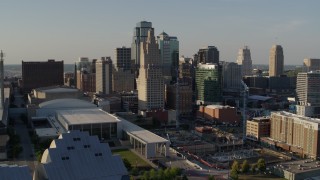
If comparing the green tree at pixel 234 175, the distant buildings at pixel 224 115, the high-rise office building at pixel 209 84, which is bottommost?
the green tree at pixel 234 175

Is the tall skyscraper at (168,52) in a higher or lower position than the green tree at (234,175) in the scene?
higher

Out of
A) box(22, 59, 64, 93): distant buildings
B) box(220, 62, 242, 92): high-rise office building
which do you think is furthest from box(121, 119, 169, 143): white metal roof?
box(220, 62, 242, 92): high-rise office building

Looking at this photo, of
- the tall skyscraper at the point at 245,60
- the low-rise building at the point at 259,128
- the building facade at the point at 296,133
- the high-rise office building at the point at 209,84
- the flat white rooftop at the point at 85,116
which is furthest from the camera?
the tall skyscraper at the point at 245,60

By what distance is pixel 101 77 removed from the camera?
82250 millimetres

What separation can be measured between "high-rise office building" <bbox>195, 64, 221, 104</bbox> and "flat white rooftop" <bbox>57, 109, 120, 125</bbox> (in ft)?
86.6

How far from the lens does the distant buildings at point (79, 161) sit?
24.5m

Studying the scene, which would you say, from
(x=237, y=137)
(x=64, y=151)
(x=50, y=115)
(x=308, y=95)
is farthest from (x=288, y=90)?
(x=64, y=151)

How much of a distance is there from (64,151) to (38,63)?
6005 cm

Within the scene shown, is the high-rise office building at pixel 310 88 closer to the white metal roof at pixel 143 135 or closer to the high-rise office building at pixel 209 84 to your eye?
the high-rise office building at pixel 209 84

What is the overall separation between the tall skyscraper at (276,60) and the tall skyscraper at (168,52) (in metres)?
31.3

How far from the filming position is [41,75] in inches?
3268

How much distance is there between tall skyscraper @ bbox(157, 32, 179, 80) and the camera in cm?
10694

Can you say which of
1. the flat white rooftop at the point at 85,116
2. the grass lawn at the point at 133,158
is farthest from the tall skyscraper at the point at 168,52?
the grass lawn at the point at 133,158

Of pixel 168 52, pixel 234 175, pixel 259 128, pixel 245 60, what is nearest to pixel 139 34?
pixel 168 52
